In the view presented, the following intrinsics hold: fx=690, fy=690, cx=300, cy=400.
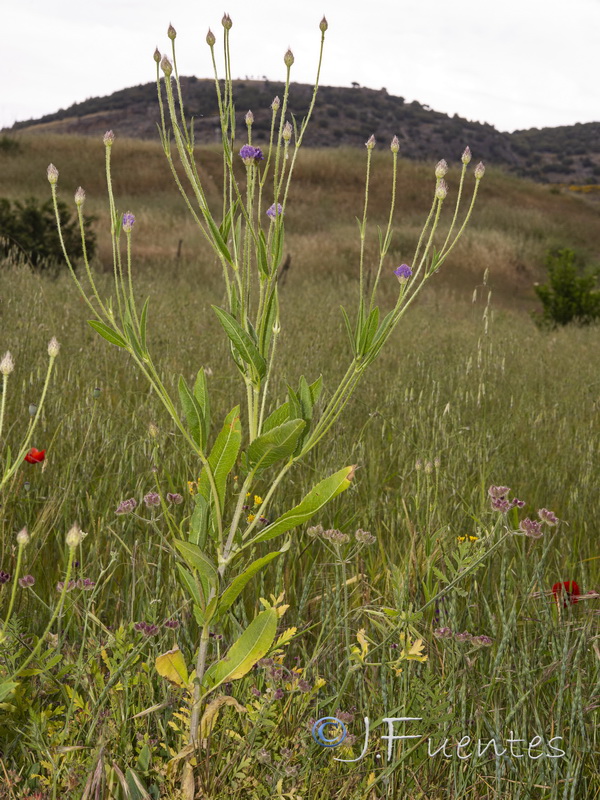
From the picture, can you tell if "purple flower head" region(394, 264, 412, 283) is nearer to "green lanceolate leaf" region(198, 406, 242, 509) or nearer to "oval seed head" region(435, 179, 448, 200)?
"oval seed head" region(435, 179, 448, 200)

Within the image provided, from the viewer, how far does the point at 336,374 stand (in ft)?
15.0

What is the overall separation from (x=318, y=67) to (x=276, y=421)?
0.74 metres

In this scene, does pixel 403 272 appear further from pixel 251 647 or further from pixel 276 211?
pixel 251 647

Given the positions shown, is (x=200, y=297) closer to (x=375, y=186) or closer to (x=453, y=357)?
(x=453, y=357)

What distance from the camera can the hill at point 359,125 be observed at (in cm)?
4959

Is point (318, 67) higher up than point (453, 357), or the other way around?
point (318, 67)

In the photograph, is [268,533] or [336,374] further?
[336,374]

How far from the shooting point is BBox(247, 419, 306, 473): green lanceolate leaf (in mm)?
1134

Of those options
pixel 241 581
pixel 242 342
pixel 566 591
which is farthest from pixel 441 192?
pixel 566 591

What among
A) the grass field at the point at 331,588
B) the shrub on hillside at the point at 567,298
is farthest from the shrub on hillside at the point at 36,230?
the shrub on hillside at the point at 567,298

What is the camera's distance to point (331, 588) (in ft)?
5.93

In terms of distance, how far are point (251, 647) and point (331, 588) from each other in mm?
629

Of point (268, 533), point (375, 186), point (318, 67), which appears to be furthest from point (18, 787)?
point (375, 186)

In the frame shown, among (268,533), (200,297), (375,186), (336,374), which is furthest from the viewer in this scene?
(375,186)
